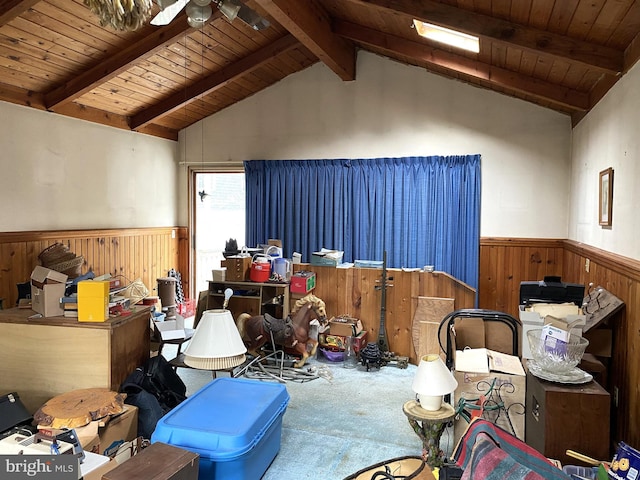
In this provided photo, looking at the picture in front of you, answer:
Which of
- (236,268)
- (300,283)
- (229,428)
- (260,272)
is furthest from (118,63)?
(229,428)

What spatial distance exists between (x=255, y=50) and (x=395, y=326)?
139 inches

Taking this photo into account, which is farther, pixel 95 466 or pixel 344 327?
pixel 344 327

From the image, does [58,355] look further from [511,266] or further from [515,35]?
[511,266]

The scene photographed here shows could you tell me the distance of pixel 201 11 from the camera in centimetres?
334

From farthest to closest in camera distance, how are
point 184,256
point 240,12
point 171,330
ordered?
point 184,256
point 171,330
point 240,12

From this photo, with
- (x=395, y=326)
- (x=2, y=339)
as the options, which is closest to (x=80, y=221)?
(x=2, y=339)

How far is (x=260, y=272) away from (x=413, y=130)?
2500 mm

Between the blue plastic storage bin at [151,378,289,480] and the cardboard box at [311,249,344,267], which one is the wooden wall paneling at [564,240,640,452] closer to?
the blue plastic storage bin at [151,378,289,480]

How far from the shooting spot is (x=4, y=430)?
2.58 meters

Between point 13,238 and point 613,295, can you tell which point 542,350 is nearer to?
point 613,295

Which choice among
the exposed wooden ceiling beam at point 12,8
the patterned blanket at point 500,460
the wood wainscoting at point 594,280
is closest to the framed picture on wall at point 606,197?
the wood wainscoting at point 594,280

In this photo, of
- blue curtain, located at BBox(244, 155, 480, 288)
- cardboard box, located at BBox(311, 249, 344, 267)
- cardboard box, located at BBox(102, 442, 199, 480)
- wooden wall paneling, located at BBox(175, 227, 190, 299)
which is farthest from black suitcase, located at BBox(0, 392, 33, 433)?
wooden wall paneling, located at BBox(175, 227, 190, 299)

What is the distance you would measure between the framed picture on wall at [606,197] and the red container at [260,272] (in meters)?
3.23

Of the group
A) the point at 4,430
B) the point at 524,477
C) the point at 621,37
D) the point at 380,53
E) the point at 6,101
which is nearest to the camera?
the point at 524,477
